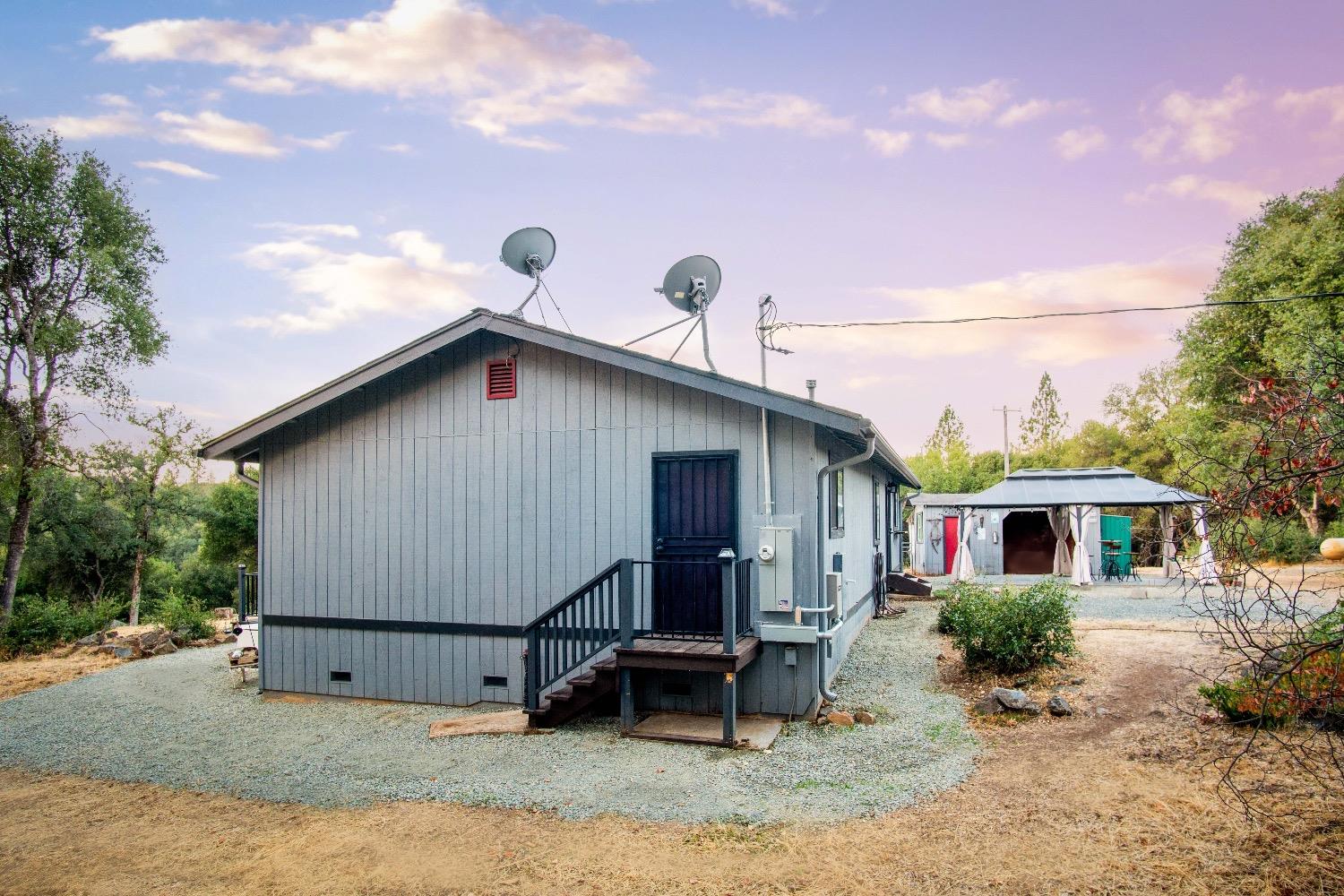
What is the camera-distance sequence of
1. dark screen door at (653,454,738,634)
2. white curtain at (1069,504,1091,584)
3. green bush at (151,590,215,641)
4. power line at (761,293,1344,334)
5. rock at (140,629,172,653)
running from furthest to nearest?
white curtain at (1069,504,1091,584), green bush at (151,590,215,641), rock at (140,629,172,653), power line at (761,293,1344,334), dark screen door at (653,454,738,634)

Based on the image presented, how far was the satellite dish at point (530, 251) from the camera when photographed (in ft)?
29.9

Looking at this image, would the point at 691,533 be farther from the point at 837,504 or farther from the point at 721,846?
the point at 721,846

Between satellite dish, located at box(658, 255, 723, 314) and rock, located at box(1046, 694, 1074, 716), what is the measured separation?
213 inches

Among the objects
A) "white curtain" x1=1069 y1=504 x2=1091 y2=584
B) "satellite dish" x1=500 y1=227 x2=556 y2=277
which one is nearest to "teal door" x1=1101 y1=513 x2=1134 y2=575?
"white curtain" x1=1069 y1=504 x2=1091 y2=584

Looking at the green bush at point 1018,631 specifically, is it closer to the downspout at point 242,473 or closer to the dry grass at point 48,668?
the downspout at point 242,473

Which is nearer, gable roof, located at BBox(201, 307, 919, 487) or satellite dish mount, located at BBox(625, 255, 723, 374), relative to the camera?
gable roof, located at BBox(201, 307, 919, 487)

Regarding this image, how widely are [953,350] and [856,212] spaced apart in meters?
15.8

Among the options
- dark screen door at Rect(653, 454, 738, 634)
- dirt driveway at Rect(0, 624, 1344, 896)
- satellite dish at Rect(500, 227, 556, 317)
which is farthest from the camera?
satellite dish at Rect(500, 227, 556, 317)

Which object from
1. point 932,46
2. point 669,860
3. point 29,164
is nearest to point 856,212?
point 932,46

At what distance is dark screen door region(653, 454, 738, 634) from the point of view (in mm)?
7773

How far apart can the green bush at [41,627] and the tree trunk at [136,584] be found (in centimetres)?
552

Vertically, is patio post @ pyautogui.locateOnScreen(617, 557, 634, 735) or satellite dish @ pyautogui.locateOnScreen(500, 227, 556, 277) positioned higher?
satellite dish @ pyautogui.locateOnScreen(500, 227, 556, 277)

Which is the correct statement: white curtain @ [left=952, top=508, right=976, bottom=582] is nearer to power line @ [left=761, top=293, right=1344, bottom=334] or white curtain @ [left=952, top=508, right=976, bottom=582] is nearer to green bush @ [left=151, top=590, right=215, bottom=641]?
power line @ [left=761, top=293, right=1344, bottom=334]

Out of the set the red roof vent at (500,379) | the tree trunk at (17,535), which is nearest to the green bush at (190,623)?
the tree trunk at (17,535)
